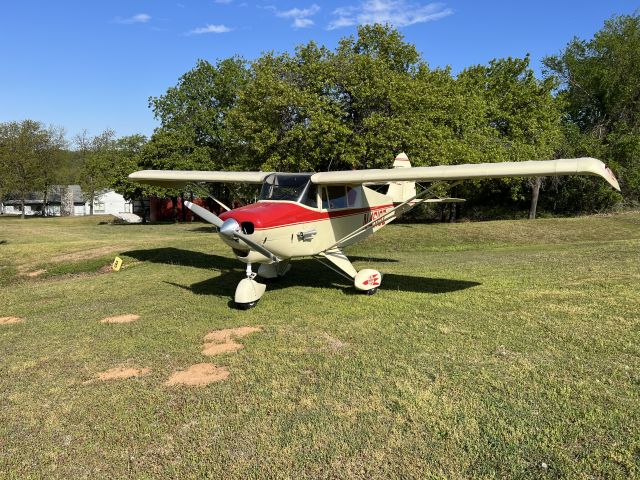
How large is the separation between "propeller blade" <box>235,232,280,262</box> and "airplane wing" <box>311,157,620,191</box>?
2056 millimetres

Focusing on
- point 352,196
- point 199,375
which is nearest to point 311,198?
point 352,196

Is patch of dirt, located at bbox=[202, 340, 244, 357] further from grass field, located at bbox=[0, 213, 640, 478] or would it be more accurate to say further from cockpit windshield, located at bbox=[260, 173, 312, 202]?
cockpit windshield, located at bbox=[260, 173, 312, 202]

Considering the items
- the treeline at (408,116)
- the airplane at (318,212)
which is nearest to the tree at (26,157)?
the treeline at (408,116)

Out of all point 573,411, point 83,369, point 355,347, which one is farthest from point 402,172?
point 83,369

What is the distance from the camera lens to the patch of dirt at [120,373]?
5595mm

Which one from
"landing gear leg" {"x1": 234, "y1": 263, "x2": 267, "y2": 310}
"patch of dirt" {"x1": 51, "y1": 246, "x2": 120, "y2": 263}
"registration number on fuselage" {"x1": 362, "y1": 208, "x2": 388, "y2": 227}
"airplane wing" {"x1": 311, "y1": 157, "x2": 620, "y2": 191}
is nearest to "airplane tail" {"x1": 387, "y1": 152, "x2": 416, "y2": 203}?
"registration number on fuselage" {"x1": 362, "y1": 208, "x2": 388, "y2": 227}

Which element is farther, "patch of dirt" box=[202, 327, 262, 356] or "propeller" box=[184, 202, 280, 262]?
"propeller" box=[184, 202, 280, 262]

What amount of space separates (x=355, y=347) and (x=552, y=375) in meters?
2.56

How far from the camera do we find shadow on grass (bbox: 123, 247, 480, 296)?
34.1 feet

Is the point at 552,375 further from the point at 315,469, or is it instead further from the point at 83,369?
the point at 83,369

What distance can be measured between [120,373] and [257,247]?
336 cm

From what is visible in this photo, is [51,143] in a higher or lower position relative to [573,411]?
higher

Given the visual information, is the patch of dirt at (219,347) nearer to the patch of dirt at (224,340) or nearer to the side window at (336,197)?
the patch of dirt at (224,340)

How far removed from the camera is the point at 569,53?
1567 inches
